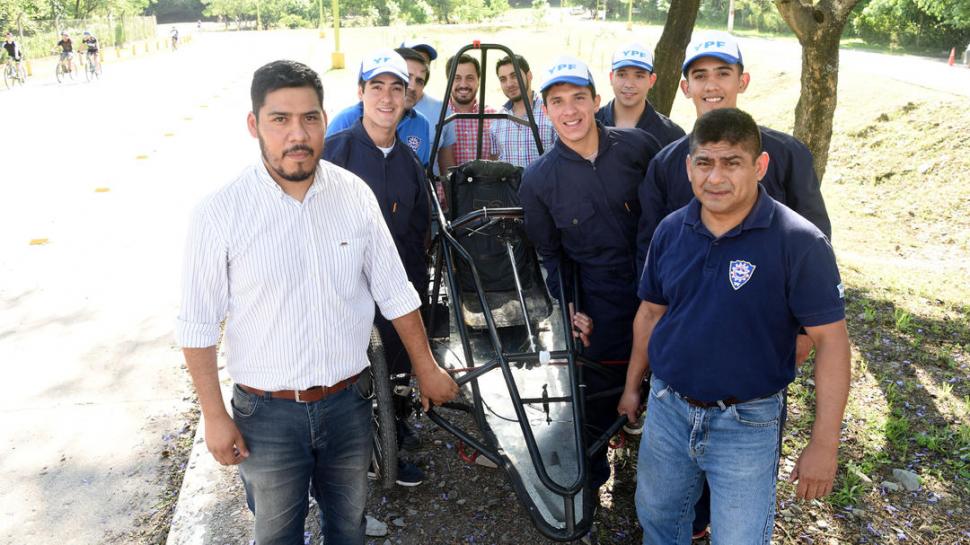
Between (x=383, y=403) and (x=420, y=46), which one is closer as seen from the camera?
(x=383, y=403)

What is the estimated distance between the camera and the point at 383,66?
3.65 metres

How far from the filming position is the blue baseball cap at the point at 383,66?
3637 millimetres

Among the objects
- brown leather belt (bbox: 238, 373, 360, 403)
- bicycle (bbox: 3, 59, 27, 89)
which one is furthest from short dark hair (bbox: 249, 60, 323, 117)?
bicycle (bbox: 3, 59, 27, 89)

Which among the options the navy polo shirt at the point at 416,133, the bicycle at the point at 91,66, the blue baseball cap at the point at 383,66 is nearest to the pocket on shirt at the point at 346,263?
the blue baseball cap at the point at 383,66

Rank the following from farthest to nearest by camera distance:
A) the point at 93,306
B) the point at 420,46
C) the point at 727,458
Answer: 1. the point at 93,306
2. the point at 420,46
3. the point at 727,458

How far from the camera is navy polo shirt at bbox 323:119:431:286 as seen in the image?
3.60 meters

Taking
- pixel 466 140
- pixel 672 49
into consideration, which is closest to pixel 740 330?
pixel 466 140

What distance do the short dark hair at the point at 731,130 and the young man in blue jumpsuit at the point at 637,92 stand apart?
5.68 feet

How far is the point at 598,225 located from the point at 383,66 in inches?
51.2

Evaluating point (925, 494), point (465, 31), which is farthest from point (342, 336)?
point (465, 31)

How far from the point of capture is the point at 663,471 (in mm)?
2582

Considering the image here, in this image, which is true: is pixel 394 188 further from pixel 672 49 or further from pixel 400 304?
pixel 672 49

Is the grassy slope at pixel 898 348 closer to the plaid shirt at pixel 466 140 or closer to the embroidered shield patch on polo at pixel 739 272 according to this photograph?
the embroidered shield patch on polo at pixel 739 272

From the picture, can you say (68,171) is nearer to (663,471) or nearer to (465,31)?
(663,471)
